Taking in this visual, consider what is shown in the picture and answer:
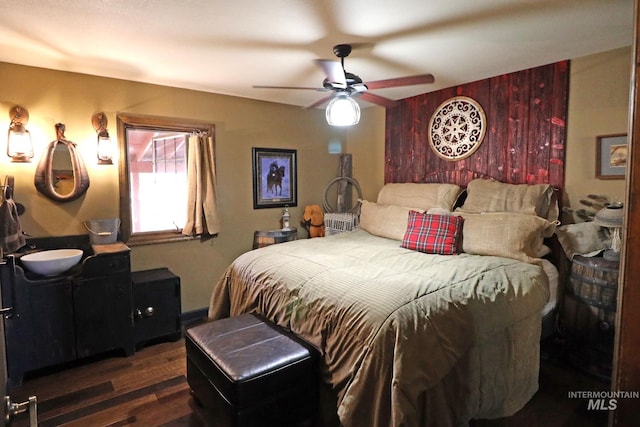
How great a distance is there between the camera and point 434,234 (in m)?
2.86

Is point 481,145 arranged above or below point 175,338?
above

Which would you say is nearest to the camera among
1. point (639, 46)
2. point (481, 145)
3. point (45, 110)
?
point (639, 46)

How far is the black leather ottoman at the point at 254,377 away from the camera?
1685 mm

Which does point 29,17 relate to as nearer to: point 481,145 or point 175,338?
point 175,338

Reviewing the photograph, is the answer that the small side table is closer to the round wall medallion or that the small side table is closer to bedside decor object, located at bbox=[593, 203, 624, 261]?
the round wall medallion

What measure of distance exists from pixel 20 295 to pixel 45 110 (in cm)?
143

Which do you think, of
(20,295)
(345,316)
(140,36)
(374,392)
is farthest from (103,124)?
(374,392)

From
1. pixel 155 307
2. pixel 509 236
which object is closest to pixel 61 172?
pixel 155 307

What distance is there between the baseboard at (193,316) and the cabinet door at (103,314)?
0.75m

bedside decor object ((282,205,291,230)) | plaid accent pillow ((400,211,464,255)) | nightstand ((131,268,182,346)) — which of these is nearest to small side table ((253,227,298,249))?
bedside decor object ((282,205,291,230))

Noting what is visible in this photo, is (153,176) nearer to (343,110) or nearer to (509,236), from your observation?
(343,110)

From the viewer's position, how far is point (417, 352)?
1597 mm

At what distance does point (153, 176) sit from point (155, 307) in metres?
1.38

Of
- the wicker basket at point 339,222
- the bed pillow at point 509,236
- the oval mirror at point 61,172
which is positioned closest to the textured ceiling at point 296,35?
the oval mirror at point 61,172
